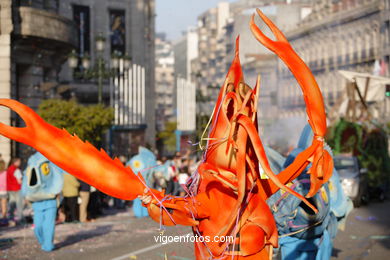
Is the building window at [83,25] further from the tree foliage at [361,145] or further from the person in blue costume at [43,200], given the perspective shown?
the person in blue costume at [43,200]

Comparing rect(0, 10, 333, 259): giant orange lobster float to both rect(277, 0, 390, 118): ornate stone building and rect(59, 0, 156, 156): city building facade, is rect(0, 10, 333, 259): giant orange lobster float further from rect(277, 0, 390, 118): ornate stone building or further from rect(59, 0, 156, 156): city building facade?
rect(277, 0, 390, 118): ornate stone building

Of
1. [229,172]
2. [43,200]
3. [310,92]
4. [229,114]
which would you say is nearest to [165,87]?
[43,200]

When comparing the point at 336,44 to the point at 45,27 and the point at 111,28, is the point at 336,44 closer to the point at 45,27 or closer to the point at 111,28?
the point at 111,28

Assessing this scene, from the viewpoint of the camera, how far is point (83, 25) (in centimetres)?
4678

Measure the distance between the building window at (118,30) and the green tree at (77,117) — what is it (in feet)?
88.3

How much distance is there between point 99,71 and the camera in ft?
81.5

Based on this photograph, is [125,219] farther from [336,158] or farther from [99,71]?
[99,71]

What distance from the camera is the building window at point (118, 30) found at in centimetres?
4925

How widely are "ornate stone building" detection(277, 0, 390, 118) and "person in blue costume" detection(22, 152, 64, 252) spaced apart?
49911 mm

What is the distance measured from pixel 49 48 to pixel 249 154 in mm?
22142

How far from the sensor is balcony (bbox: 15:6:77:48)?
23.0m

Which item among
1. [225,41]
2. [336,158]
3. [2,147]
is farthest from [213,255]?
[225,41]

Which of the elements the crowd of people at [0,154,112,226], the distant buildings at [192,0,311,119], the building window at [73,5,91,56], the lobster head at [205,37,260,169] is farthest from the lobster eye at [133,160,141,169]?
the distant buildings at [192,0,311,119]

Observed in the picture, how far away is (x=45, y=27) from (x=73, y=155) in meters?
20.5
